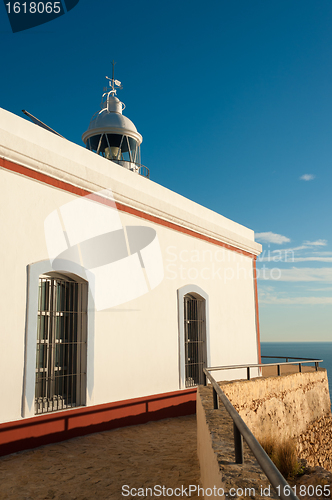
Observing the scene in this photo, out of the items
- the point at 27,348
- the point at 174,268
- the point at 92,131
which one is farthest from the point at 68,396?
the point at 92,131

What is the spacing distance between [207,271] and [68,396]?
14.7 feet

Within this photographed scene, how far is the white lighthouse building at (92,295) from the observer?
525 centimetres

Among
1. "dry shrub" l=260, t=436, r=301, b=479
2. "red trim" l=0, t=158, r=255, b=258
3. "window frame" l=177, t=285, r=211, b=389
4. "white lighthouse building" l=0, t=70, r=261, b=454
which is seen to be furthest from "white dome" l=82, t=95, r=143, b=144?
"dry shrub" l=260, t=436, r=301, b=479

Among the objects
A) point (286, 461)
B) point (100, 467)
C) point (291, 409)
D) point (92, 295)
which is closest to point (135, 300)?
point (92, 295)

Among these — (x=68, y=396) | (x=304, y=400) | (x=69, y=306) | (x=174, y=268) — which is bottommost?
(x=304, y=400)

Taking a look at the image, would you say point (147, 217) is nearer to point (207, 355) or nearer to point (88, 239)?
point (88, 239)

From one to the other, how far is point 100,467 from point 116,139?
9.00m

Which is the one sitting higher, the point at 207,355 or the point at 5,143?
the point at 5,143

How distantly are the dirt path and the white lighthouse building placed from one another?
0.37 meters

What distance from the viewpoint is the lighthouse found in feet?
37.0

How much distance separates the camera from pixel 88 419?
19.2ft

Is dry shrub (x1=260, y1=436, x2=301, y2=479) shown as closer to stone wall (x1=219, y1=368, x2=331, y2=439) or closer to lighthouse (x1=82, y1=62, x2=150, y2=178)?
stone wall (x1=219, y1=368, x2=331, y2=439)

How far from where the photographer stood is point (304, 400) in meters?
9.52

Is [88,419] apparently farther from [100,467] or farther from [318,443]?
[318,443]
